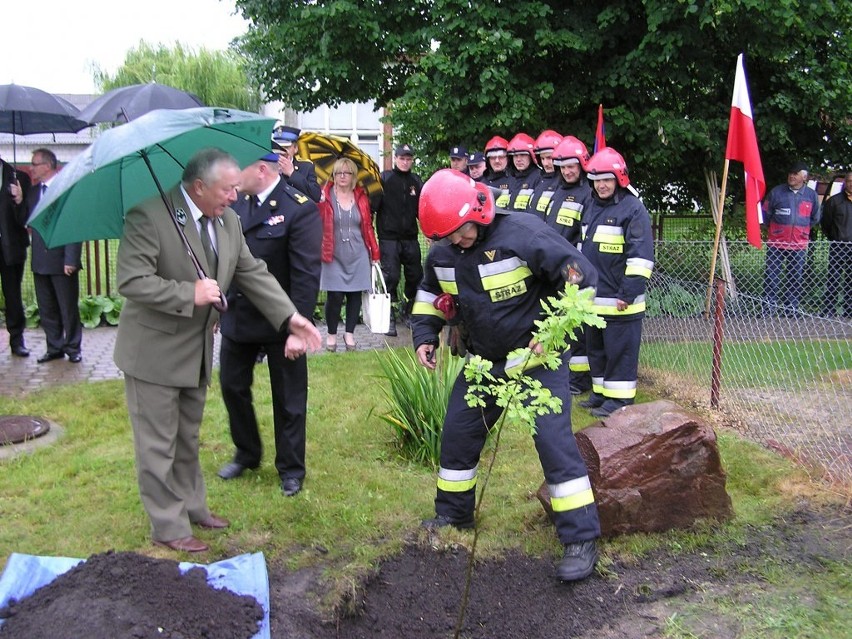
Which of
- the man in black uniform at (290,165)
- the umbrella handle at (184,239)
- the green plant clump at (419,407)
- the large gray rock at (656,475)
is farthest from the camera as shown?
the green plant clump at (419,407)

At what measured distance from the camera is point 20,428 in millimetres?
6145

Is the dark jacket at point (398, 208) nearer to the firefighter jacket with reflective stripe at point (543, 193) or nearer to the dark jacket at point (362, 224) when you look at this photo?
the dark jacket at point (362, 224)

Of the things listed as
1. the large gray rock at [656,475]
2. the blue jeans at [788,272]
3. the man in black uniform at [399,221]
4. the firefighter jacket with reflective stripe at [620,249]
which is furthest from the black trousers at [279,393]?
the blue jeans at [788,272]

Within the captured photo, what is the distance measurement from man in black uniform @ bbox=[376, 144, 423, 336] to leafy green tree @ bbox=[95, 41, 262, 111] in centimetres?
2564

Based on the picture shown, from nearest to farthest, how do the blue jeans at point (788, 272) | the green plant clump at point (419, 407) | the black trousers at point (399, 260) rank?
1. the green plant clump at point (419, 407)
2. the black trousers at point (399, 260)
3. the blue jeans at point (788, 272)

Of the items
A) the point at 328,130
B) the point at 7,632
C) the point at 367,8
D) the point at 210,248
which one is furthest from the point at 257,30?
the point at 328,130

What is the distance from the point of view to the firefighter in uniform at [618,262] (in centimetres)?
640

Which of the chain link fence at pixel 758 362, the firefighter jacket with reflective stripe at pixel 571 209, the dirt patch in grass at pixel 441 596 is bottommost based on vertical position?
the dirt patch in grass at pixel 441 596

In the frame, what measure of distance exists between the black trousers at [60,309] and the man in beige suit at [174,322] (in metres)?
4.82

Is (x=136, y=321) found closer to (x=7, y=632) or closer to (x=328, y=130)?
(x=7, y=632)

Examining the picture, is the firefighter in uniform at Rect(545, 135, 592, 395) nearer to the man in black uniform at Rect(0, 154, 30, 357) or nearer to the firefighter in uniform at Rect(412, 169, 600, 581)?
the firefighter in uniform at Rect(412, 169, 600, 581)

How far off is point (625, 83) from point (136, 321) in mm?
8452

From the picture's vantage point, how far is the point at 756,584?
401cm

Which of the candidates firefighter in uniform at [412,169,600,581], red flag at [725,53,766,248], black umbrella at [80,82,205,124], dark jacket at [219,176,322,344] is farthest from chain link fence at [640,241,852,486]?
black umbrella at [80,82,205,124]
